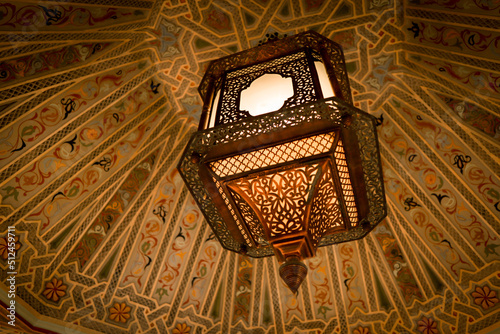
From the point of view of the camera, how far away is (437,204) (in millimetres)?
4688

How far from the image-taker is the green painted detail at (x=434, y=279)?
15.7 feet

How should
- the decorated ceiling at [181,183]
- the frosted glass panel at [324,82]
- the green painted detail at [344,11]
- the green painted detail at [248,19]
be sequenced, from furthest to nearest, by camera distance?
1. the green painted detail at [248,19]
2. the green painted detail at [344,11]
3. the decorated ceiling at [181,183]
4. the frosted glass panel at [324,82]

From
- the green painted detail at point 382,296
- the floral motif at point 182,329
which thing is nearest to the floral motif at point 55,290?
the floral motif at point 182,329

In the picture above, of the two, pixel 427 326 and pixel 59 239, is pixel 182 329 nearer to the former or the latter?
pixel 59 239

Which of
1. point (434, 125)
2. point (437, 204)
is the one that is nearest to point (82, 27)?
point (434, 125)

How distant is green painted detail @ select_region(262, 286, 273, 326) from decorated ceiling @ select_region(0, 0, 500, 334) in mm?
18

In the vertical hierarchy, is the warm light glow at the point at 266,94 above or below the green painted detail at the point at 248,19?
below

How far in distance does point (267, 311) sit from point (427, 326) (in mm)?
1919

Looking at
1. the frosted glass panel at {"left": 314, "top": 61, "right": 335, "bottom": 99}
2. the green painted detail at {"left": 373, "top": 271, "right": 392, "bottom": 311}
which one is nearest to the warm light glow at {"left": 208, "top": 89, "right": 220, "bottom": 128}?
the frosted glass panel at {"left": 314, "top": 61, "right": 335, "bottom": 99}

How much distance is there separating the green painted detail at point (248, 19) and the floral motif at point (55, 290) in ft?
11.0

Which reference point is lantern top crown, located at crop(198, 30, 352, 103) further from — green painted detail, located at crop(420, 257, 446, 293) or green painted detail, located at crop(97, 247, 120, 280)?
green painted detail, located at crop(420, 257, 446, 293)

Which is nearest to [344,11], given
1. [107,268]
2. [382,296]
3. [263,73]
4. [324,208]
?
[263,73]

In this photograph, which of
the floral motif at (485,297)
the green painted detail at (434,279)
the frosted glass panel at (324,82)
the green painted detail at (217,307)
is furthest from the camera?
the green painted detail at (217,307)

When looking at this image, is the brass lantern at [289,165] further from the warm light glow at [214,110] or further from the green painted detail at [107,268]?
the green painted detail at [107,268]
